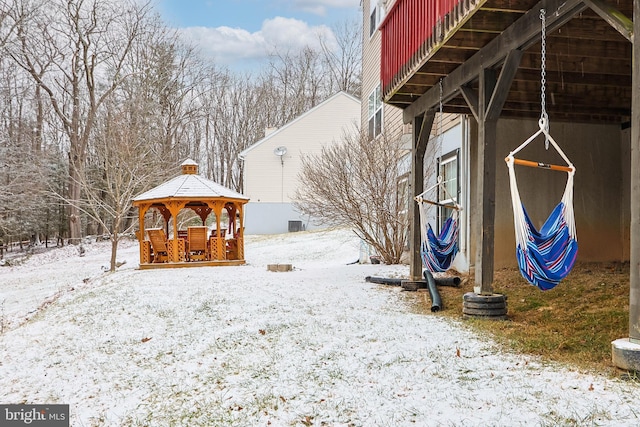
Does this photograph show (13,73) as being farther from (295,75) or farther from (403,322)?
(403,322)

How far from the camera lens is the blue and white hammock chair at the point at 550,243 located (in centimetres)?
414

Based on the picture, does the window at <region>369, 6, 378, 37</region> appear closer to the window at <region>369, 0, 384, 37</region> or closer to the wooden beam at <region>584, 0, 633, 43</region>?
the window at <region>369, 0, 384, 37</region>

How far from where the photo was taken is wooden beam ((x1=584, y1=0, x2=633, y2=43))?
3371mm

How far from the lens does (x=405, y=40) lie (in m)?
6.46

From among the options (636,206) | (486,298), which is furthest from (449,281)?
(636,206)

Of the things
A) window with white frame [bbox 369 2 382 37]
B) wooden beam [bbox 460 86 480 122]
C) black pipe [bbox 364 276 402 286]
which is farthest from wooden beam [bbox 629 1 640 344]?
window with white frame [bbox 369 2 382 37]

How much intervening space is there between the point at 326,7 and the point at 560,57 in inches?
1212

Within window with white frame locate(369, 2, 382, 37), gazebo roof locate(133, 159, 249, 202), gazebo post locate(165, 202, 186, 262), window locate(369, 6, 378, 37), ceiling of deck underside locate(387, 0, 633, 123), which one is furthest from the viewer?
window locate(369, 6, 378, 37)

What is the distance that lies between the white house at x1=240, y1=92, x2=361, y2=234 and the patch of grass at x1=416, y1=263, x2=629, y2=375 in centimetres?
1742

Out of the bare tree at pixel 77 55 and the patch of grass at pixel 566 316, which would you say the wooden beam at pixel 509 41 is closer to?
the patch of grass at pixel 566 316

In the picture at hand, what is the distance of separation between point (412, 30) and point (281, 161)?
18425 mm

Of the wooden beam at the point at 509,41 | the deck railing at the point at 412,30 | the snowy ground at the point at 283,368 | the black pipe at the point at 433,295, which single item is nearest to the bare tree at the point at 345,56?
the deck railing at the point at 412,30

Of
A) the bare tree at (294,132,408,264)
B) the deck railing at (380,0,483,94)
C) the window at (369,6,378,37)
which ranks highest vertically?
the window at (369,6,378,37)

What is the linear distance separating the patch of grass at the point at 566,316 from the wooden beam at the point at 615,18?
2.06 m
